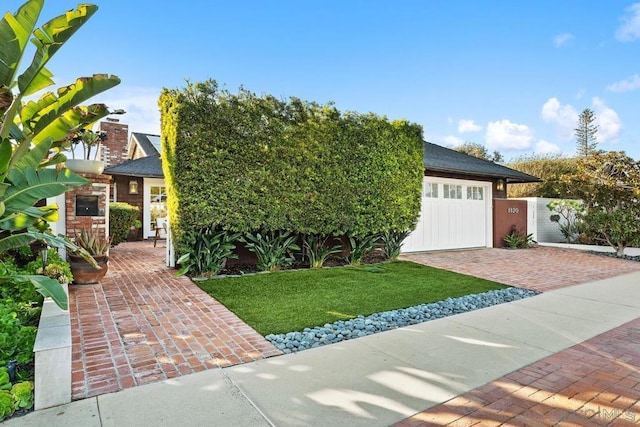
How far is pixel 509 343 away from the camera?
4.02 metres

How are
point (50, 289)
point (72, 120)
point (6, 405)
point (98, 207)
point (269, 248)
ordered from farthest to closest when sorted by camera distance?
point (269, 248), point (98, 207), point (72, 120), point (50, 289), point (6, 405)

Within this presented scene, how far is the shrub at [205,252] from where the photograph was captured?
6995 mm

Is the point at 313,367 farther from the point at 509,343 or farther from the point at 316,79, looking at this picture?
the point at 316,79

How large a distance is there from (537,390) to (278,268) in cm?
580

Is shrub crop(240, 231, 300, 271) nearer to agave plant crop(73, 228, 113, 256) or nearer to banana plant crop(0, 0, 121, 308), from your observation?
agave plant crop(73, 228, 113, 256)

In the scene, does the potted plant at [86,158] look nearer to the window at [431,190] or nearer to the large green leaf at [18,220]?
the large green leaf at [18,220]

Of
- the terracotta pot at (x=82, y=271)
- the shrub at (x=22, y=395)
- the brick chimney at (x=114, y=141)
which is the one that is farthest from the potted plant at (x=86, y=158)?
the brick chimney at (x=114, y=141)

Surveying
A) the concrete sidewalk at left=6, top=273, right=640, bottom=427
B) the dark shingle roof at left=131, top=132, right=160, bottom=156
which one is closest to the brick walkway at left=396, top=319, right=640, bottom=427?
the concrete sidewalk at left=6, top=273, right=640, bottom=427

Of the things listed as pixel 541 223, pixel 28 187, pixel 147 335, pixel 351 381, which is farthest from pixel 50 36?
pixel 541 223

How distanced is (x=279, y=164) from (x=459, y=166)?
294 inches

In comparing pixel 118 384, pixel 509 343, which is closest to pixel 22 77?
pixel 118 384

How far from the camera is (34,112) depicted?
11.7 feet

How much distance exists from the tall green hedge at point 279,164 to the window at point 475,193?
14.6ft

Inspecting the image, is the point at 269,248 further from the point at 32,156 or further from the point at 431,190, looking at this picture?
the point at 431,190
